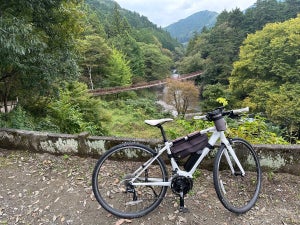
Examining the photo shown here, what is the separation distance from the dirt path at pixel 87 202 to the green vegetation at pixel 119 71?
113 cm

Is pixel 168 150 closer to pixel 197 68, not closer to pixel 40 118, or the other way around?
pixel 40 118

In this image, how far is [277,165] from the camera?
120 inches

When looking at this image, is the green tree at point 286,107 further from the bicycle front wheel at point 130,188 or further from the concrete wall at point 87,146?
the bicycle front wheel at point 130,188

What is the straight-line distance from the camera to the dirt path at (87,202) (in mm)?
2516

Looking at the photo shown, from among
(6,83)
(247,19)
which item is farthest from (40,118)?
(247,19)

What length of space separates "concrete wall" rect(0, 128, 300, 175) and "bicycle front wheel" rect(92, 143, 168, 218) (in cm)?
41

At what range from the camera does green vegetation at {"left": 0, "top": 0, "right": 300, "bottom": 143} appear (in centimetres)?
561

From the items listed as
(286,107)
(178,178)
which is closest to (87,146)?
(178,178)

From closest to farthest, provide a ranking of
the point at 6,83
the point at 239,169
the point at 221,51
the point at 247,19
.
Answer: the point at 239,169
the point at 6,83
the point at 221,51
the point at 247,19

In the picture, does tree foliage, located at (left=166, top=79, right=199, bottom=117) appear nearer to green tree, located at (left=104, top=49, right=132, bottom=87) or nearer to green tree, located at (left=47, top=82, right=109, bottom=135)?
green tree, located at (left=104, top=49, right=132, bottom=87)

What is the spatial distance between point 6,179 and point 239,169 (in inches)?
113

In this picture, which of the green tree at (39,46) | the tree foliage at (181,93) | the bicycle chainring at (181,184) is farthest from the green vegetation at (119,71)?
the bicycle chainring at (181,184)

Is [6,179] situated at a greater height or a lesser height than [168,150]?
lesser

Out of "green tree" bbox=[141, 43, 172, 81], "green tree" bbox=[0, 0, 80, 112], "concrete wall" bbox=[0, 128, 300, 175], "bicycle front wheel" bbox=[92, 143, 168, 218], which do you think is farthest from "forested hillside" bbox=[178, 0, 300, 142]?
"bicycle front wheel" bbox=[92, 143, 168, 218]
